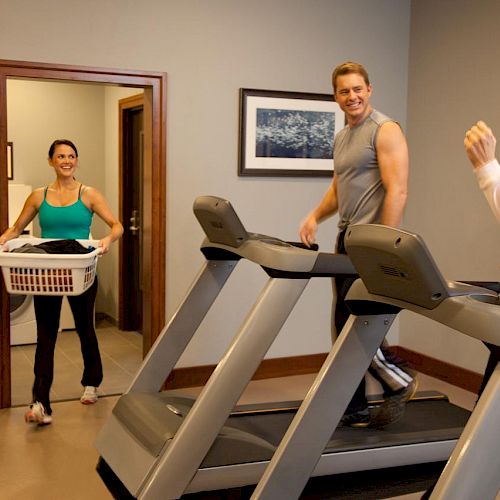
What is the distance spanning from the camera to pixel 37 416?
4223 millimetres

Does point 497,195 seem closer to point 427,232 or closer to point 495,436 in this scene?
point 495,436

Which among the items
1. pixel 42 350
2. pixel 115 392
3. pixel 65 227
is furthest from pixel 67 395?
pixel 65 227

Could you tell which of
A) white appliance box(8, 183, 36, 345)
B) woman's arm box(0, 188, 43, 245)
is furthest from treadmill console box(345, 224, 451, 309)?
white appliance box(8, 183, 36, 345)

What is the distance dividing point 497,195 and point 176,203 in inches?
117

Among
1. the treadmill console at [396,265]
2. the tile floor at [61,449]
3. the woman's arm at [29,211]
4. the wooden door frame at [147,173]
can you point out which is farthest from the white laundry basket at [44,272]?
the treadmill console at [396,265]

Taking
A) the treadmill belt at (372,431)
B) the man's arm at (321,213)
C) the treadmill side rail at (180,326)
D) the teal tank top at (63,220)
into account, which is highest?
the man's arm at (321,213)

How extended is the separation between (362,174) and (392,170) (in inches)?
6.0

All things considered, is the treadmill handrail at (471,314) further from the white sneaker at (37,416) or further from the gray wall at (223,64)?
the gray wall at (223,64)

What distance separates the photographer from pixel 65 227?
14.7 feet

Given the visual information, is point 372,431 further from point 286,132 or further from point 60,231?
point 286,132

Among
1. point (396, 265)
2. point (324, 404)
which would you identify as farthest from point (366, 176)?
point (396, 265)

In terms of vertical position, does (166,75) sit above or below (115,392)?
above

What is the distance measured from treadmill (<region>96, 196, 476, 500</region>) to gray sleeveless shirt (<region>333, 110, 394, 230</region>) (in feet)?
1.54

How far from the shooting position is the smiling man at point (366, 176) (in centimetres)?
326
